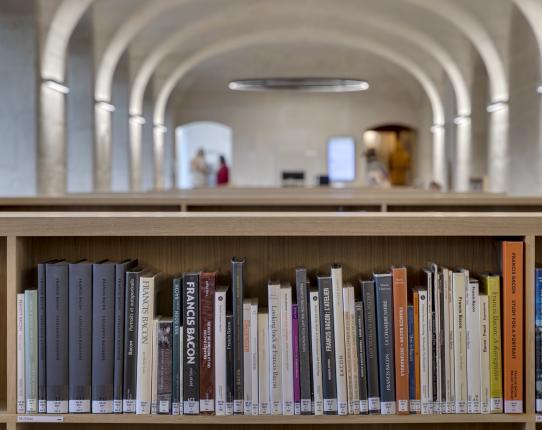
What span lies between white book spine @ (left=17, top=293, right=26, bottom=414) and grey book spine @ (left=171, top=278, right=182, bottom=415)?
16.5 inches

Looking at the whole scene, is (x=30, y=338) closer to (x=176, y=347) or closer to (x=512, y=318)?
(x=176, y=347)

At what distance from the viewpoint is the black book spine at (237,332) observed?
1959 mm

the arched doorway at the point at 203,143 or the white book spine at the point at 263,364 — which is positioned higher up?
the arched doorway at the point at 203,143

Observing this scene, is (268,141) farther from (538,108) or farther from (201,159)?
(538,108)

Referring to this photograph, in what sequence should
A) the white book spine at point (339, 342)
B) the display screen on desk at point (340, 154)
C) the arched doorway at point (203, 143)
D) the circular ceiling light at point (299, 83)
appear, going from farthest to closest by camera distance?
1. the arched doorway at point (203, 143)
2. the display screen on desk at point (340, 154)
3. the circular ceiling light at point (299, 83)
4. the white book spine at point (339, 342)

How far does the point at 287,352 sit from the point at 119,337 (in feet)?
1.53

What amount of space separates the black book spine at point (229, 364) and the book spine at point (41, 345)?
0.51 m

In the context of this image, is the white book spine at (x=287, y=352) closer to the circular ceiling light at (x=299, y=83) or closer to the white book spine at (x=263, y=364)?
the white book spine at (x=263, y=364)

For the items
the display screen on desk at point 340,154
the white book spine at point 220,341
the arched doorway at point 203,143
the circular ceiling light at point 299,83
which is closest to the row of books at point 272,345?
the white book spine at point 220,341

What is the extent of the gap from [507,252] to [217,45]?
14622 millimetres

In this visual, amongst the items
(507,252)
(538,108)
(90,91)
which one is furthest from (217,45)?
(507,252)

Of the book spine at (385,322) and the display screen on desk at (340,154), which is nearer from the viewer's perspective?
the book spine at (385,322)

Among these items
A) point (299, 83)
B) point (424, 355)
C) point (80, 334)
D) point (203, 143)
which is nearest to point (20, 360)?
point (80, 334)

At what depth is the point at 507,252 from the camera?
77.7 inches
